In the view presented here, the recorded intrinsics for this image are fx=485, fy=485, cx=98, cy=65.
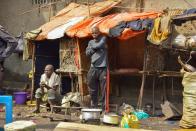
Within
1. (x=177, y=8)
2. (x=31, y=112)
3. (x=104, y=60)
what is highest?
(x=177, y=8)

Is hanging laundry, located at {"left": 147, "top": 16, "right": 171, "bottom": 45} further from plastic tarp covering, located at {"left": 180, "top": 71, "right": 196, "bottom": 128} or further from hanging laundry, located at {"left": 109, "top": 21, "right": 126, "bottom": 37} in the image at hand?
plastic tarp covering, located at {"left": 180, "top": 71, "right": 196, "bottom": 128}

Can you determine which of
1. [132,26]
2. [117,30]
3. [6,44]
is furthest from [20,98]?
[132,26]

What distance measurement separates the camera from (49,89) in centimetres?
1270

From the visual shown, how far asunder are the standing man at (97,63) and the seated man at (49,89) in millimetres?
897

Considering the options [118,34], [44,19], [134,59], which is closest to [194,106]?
[118,34]

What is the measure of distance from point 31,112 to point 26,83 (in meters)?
4.25

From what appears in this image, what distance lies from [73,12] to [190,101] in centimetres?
632

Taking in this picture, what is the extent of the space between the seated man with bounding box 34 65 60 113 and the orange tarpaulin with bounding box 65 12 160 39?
132 cm

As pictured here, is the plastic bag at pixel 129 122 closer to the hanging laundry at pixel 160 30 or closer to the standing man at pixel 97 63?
the hanging laundry at pixel 160 30

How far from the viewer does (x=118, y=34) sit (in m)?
12.1

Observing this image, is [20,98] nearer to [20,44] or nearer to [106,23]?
[20,44]

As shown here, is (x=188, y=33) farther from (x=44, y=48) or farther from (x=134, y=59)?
(x=44, y=48)

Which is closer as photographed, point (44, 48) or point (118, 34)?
point (118, 34)

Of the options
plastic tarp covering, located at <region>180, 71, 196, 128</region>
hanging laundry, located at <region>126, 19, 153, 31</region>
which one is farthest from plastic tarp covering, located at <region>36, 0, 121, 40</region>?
plastic tarp covering, located at <region>180, 71, 196, 128</region>
